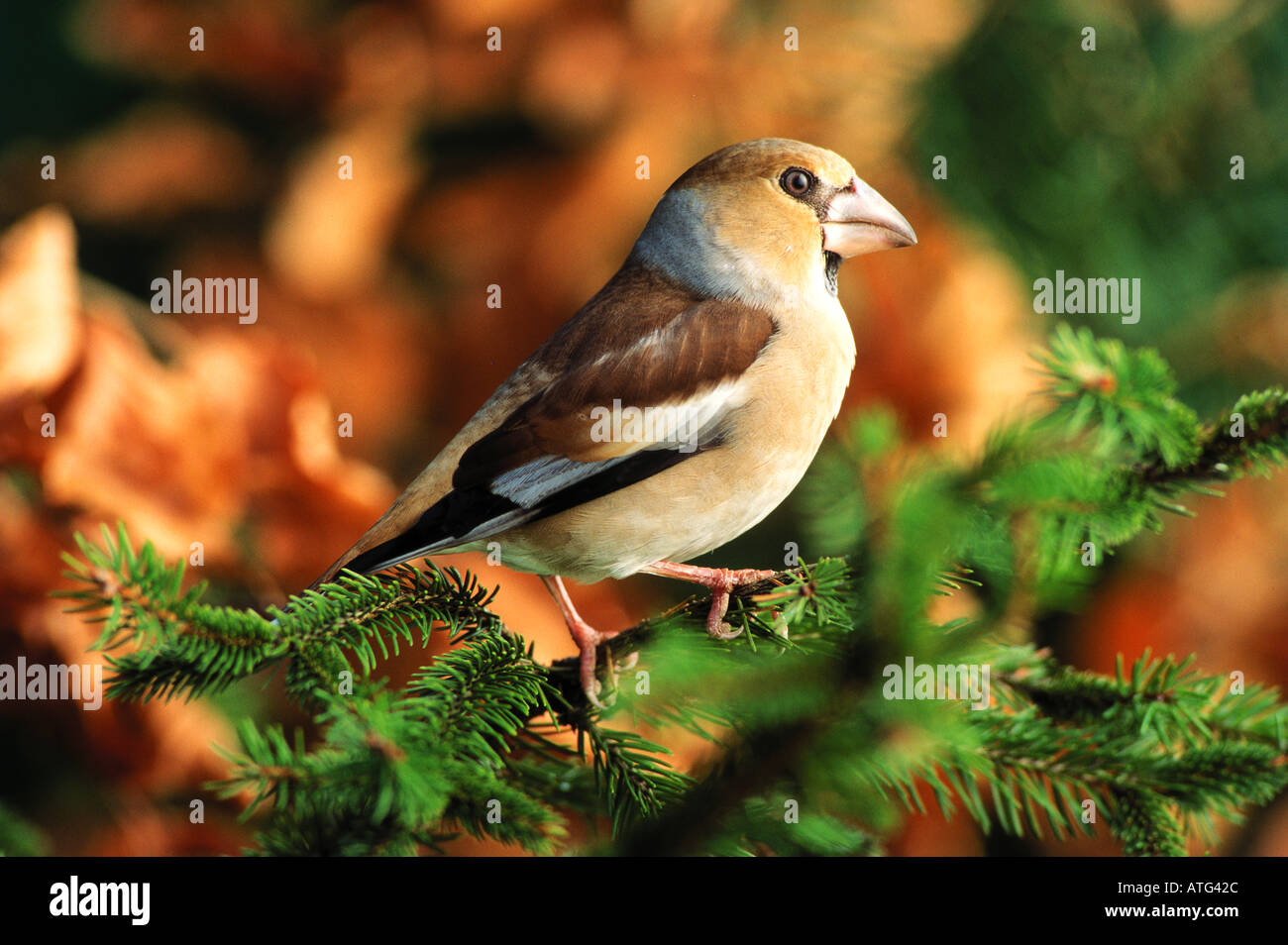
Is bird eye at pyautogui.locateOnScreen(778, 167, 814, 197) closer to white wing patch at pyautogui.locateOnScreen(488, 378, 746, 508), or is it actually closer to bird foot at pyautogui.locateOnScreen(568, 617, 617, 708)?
white wing patch at pyautogui.locateOnScreen(488, 378, 746, 508)

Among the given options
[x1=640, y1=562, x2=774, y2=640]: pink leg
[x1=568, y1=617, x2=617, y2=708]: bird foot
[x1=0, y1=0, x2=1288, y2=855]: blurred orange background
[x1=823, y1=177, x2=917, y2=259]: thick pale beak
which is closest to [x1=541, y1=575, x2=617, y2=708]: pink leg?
[x1=568, y1=617, x2=617, y2=708]: bird foot

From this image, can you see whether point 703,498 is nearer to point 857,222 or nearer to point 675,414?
point 675,414

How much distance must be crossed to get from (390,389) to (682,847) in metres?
1.66

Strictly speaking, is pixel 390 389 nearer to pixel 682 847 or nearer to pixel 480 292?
pixel 480 292

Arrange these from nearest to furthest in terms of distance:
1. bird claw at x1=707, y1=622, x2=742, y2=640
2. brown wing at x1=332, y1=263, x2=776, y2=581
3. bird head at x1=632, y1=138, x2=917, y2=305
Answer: bird claw at x1=707, y1=622, x2=742, y2=640 < brown wing at x1=332, y1=263, x2=776, y2=581 < bird head at x1=632, y1=138, x2=917, y2=305

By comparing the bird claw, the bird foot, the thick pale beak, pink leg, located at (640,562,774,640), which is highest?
the thick pale beak

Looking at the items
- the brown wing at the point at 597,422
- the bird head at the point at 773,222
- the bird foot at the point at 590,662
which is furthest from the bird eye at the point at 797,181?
the bird foot at the point at 590,662

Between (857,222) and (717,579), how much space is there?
1.74 feet

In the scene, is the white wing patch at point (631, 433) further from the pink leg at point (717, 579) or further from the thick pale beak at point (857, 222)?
the thick pale beak at point (857, 222)

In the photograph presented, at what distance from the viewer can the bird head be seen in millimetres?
1416

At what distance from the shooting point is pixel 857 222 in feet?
4.70

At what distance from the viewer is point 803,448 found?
1.32m

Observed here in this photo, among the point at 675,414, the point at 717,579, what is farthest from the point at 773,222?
the point at 717,579

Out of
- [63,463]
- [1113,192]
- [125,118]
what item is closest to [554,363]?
[63,463]
